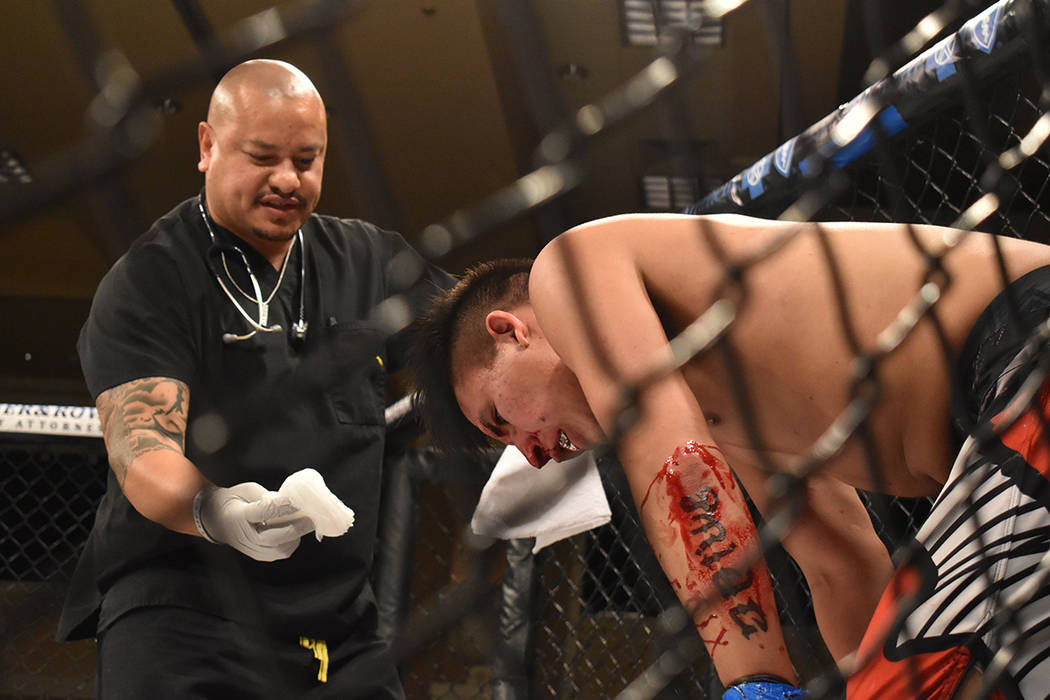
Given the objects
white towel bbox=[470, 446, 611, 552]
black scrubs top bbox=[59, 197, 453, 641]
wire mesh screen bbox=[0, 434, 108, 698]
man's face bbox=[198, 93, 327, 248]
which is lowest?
wire mesh screen bbox=[0, 434, 108, 698]

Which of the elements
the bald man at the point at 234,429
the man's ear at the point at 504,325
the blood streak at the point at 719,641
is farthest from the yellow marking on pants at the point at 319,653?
the blood streak at the point at 719,641

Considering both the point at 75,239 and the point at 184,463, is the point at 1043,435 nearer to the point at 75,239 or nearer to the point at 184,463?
the point at 184,463

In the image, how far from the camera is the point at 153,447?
4.01 feet

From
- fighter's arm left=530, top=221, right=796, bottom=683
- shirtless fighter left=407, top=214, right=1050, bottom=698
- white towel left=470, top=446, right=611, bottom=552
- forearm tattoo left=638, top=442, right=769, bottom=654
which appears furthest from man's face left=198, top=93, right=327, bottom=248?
forearm tattoo left=638, top=442, right=769, bottom=654

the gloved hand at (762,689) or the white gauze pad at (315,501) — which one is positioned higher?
the gloved hand at (762,689)

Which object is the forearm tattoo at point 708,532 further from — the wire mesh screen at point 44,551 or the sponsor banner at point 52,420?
the sponsor banner at point 52,420

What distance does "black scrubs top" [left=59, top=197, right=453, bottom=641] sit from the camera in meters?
1.35

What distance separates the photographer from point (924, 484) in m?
1.13

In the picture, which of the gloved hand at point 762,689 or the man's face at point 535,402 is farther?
the man's face at point 535,402

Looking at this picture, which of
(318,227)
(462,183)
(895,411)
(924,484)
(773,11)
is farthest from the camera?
(462,183)

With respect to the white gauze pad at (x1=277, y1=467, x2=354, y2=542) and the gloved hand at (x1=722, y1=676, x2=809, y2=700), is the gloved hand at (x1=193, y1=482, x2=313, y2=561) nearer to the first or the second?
the white gauze pad at (x1=277, y1=467, x2=354, y2=542)

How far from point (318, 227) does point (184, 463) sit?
21.5 inches

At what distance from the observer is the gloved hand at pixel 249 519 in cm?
114

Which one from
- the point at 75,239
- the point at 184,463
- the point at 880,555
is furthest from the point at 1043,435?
the point at 75,239
